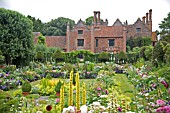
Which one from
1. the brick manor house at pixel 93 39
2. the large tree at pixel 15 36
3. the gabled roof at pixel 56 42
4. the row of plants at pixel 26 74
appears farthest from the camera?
the gabled roof at pixel 56 42

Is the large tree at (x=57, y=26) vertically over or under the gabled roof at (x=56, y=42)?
over

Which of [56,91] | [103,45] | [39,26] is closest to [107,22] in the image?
[39,26]

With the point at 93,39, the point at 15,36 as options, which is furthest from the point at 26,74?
the point at 93,39

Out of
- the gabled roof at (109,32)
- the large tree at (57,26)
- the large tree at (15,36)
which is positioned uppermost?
the large tree at (57,26)

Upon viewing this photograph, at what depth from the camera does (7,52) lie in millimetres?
21906

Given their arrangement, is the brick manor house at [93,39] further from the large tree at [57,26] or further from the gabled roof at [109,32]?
the large tree at [57,26]

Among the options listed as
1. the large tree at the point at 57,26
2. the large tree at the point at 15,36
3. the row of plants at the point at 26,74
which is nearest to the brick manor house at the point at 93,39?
the large tree at the point at 57,26

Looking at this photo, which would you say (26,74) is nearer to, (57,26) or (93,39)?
(93,39)

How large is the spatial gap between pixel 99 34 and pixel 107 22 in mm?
18412

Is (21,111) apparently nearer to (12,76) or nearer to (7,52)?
(12,76)

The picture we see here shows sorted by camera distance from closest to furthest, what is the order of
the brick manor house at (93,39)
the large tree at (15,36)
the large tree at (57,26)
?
the large tree at (15,36)
the brick manor house at (93,39)
the large tree at (57,26)

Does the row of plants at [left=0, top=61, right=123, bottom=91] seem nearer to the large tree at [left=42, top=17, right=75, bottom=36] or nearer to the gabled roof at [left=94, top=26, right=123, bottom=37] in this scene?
the gabled roof at [left=94, top=26, right=123, bottom=37]

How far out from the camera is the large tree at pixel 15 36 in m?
22.0

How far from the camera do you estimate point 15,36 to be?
2247 centimetres
